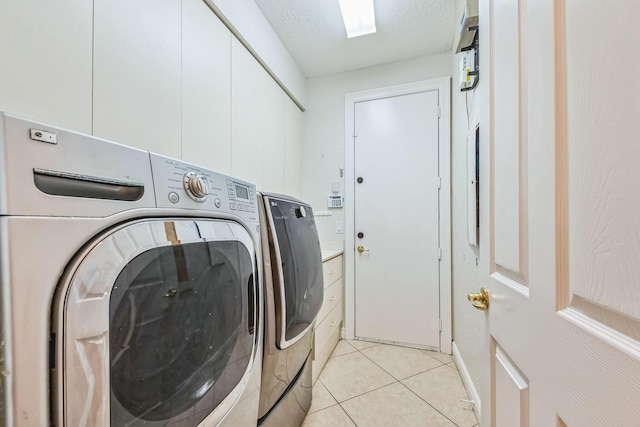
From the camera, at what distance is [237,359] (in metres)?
0.76

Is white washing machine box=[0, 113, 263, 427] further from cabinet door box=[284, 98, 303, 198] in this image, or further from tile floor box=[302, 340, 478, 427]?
cabinet door box=[284, 98, 303, 198]

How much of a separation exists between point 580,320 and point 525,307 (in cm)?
18

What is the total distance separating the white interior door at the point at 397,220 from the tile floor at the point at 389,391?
0.26 m

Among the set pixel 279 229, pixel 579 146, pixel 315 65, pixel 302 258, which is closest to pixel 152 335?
pixel 279 229

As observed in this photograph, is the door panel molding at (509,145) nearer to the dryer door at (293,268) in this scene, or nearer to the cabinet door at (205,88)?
the dryer door at (293,268)

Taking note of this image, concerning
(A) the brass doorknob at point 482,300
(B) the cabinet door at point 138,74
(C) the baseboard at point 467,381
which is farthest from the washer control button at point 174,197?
(C) the baseboard at point 467,381

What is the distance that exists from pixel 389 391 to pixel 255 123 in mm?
2116

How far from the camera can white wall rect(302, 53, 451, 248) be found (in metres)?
2.50

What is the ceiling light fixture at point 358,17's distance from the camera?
5.71 feet

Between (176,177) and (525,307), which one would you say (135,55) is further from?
(525,307)

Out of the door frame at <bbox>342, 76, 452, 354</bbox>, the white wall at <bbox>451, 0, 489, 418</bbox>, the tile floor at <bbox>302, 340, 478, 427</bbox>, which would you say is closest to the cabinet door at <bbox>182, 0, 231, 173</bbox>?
the door frame at <bbox>342, 76, 452, 354</bbox>

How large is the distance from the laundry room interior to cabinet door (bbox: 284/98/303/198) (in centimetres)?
51

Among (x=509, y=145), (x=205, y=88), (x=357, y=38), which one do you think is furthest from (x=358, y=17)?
(x=509, y=145)

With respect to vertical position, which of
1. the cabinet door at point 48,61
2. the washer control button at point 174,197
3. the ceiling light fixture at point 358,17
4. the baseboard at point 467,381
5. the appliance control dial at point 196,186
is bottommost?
the baseboard at point 467,381
